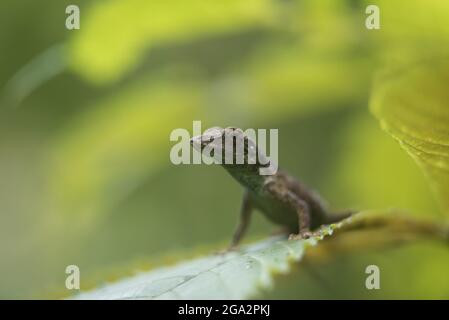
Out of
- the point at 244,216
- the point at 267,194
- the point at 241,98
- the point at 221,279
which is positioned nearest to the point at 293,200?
the point at 267,194

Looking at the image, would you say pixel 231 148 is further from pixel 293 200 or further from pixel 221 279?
pixel 221 279

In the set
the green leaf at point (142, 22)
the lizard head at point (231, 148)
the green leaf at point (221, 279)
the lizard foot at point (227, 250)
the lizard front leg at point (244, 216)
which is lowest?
the green leaf at point (221, 279)

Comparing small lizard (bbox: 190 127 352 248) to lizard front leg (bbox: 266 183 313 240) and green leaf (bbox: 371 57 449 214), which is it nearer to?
lizard front leg (bbox: 266 183 313 240)

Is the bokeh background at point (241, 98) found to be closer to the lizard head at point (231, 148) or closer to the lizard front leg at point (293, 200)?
the lizard front leg at point (293, 200)

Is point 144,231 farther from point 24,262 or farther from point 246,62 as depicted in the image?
point 246,62

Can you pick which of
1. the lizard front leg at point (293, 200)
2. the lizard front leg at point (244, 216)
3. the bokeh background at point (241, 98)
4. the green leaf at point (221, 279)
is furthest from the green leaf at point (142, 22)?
the green leaf at point (221, 279)

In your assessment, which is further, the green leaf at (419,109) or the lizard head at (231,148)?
the lizard head at (231,148)
